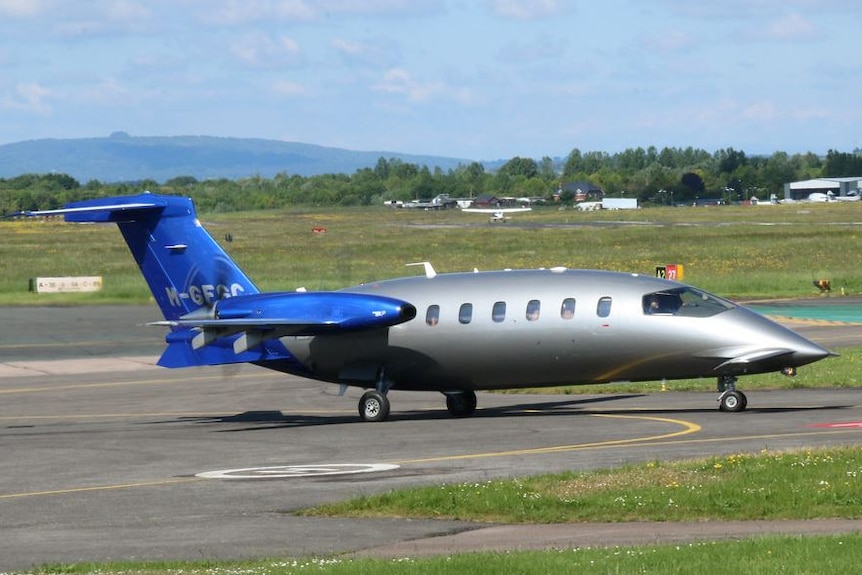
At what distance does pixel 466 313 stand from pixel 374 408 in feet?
9.96

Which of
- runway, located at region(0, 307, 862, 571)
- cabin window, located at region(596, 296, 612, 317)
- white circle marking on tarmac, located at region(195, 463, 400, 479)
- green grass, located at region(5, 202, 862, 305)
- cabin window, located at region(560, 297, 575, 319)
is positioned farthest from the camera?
green grass, located at region(5, 202, 862, 305)

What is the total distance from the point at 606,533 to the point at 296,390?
78.5ft

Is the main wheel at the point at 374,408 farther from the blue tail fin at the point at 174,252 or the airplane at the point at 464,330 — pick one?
the blue tail fin at the point at 174,252

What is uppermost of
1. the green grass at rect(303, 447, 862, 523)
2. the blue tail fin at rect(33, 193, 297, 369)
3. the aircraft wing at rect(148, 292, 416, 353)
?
the blue tail fin at rect(33, 193, 297, 369)

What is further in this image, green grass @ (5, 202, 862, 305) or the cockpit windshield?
green grass @ (5, 202, 862, 305)

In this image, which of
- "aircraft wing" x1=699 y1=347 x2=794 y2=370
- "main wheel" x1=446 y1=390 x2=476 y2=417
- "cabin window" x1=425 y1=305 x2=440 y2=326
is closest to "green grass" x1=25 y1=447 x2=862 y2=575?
"aircraft wing" x1=699 y1=347 x2=794 y2=370

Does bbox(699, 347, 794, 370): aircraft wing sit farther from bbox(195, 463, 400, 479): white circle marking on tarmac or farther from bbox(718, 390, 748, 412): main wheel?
bbox(195, 463, 400, 479): white circle marking on tarmac

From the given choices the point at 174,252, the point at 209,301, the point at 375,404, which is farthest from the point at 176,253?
the point at 375,404

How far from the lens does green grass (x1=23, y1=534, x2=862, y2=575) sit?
14203 mm

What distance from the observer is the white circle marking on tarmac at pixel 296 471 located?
77.4 ft

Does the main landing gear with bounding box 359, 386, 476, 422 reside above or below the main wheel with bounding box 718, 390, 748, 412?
below

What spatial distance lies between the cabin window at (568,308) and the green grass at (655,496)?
32.5ft

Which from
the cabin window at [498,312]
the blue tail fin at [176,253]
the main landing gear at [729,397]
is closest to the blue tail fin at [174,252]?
the blue tail fin at [176,253]

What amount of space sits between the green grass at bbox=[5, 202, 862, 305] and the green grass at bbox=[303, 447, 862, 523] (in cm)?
3675
